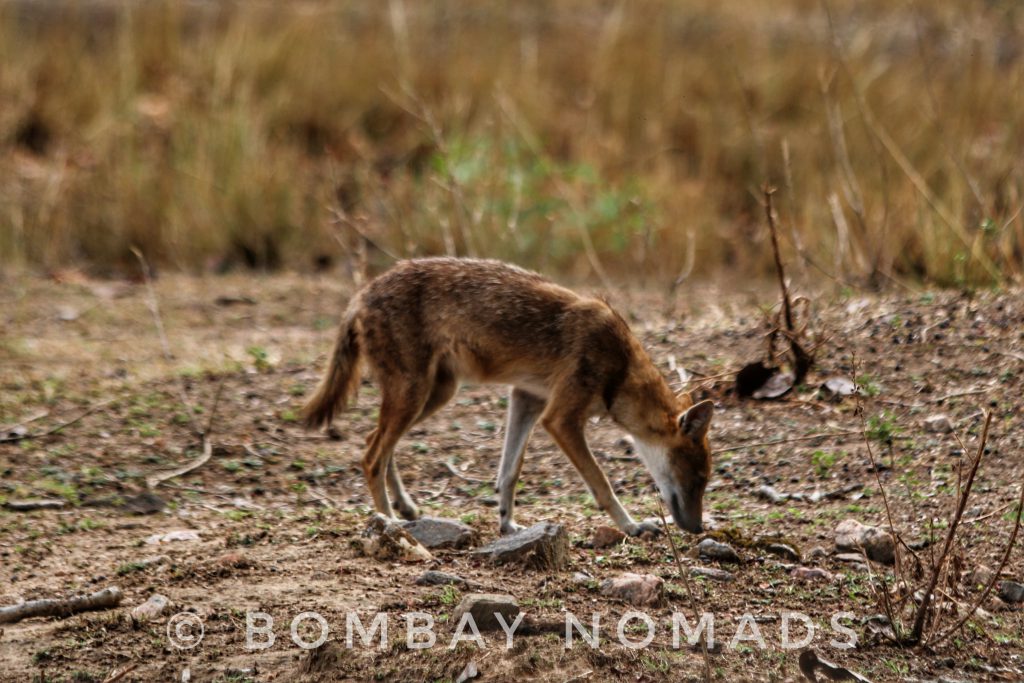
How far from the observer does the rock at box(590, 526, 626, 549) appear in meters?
5.49

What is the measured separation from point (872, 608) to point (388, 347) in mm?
2404

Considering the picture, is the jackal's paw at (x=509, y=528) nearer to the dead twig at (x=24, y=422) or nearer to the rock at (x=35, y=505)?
the rock at (x=35, y=505)

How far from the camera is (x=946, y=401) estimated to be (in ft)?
21.8

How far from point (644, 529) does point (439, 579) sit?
43.7 inches

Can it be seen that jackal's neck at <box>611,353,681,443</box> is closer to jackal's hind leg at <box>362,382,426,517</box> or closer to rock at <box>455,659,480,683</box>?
jackal's hind leg at <box>362,382,426,517</box>

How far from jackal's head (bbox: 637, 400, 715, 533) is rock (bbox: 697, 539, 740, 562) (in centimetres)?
39

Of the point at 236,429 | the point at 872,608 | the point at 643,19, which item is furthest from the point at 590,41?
the point at 872,608

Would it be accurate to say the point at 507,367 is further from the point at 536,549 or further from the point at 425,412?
the point at 536,549

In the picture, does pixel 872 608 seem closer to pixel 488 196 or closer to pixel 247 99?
pixel 488 196

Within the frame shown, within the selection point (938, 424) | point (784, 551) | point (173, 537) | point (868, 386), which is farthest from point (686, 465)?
point (173, 537)

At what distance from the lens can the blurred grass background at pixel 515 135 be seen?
10.1m

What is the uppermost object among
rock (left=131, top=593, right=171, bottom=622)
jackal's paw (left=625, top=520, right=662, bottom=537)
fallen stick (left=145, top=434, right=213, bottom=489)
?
rock (left=131, top=593, right=171, bottom=622)

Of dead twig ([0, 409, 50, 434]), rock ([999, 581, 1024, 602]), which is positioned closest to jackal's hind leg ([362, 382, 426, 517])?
dead twig ([0, 409, 50, 434])

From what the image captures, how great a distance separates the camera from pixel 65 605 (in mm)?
4711
